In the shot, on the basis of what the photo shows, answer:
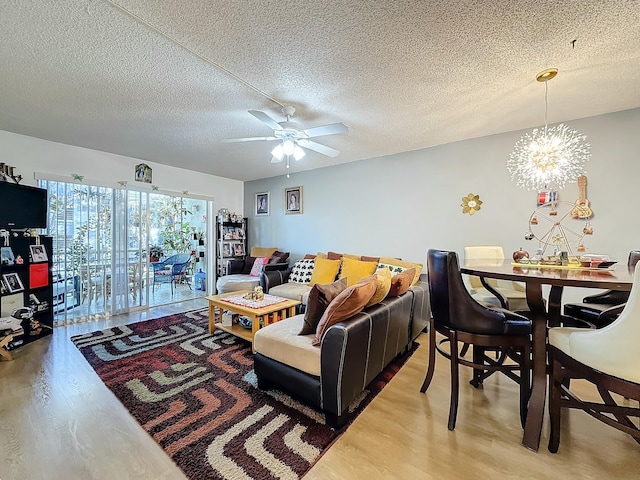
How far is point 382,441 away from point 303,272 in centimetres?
297

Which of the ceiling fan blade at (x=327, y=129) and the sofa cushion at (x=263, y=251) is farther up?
the ceiling fan blade at (x=327, y=129)

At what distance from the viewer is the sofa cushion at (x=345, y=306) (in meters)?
1.72

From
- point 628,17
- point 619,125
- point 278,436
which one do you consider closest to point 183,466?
point 278,436

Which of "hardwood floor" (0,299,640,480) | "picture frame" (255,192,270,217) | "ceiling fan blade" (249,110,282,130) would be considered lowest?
"hardwood floor" (0,299,640,480)

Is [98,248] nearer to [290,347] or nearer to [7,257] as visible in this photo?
[7,257]

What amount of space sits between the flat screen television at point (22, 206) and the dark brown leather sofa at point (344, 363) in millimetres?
3168

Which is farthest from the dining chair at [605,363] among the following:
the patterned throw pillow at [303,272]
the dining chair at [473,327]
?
the patterned throw pillow at [303,272]

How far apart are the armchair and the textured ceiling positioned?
2964 millimetres

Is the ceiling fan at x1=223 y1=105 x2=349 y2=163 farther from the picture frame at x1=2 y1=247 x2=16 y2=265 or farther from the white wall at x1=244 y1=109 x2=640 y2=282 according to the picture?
the picture frame at x1=2 y1=247 x2=16 y2=265

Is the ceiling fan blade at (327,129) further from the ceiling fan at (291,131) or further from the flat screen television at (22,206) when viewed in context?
the flat screen television at (22,206)

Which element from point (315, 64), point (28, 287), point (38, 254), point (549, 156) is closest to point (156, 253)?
point (38, 254)

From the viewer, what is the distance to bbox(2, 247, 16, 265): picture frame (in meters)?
2.91

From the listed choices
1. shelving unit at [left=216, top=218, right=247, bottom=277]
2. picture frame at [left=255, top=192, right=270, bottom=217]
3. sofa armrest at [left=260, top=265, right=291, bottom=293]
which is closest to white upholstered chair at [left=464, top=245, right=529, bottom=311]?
sofa armrest at [left=260, top=265, right=291, bottom=293]

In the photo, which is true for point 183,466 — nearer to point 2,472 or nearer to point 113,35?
point 2,472
